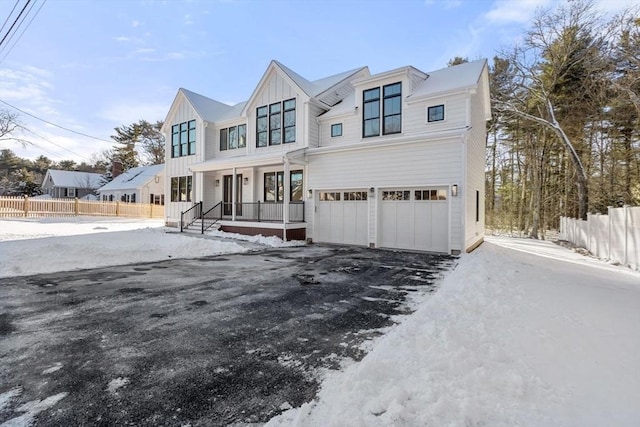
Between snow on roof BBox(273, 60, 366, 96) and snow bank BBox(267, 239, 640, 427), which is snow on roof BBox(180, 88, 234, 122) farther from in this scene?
snow bank BBox(267, 239, 640, 427)

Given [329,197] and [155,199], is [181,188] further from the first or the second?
[155,199]

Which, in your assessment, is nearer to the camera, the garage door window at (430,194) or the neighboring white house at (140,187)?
the garage door window at (430,194)

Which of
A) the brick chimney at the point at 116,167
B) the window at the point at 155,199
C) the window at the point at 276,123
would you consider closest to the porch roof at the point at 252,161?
the window at the point at 276,123

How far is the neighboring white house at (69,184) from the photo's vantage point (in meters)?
40.3

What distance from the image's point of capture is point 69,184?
40.8m

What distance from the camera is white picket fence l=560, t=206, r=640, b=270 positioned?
27.5 feet

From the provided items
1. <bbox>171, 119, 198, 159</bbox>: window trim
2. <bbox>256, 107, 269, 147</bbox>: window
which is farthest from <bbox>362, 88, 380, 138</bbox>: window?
<bbox>171, 119, 198, 159</bbox>: window trim

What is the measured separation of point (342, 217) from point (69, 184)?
147 ft

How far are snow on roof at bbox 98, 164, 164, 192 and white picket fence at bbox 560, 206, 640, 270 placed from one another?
36.5 meters

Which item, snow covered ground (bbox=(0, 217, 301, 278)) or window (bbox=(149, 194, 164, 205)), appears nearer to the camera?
snow covered ground (bbox=(0, 217, 301, 278))

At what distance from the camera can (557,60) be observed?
1555cm

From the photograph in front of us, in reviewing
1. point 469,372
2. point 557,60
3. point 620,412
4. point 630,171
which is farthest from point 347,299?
point 630,171

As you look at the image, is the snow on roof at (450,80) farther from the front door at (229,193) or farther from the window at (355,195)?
the front door at (229,193)

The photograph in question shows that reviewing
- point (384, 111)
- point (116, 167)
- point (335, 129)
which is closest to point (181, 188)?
point (335, 129)
